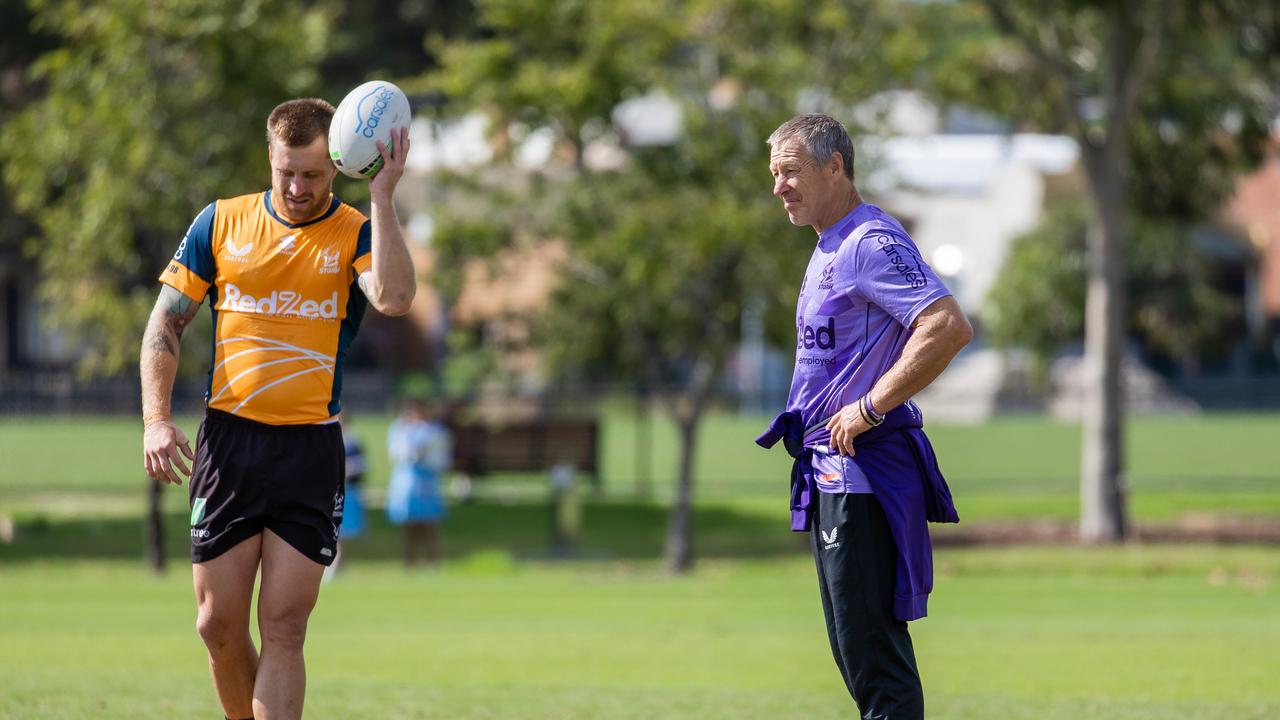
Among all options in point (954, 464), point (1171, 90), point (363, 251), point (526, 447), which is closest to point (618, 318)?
point (526, 447)

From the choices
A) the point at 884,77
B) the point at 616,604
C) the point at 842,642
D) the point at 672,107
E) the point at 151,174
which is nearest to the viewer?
the point at 842,642

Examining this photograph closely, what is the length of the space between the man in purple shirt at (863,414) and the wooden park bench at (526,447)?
1914 cm

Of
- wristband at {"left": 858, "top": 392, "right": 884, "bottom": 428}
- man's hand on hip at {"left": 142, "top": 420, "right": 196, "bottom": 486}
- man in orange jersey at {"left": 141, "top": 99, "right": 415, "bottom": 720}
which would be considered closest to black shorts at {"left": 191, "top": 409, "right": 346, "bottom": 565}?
man in orange jersey at {"left": 141, "top": 99, "right": 415, "bottom": 720}

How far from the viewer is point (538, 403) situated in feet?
98.9

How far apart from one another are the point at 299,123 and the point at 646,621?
8.82 metres

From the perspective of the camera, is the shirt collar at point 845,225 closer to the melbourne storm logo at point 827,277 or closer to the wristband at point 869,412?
the melbourne storm logo at point 827,277

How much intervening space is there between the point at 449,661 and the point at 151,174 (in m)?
9.44

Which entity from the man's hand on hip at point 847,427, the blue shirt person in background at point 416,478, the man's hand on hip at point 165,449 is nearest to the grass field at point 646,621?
the blue shirt person in background at point 416,478

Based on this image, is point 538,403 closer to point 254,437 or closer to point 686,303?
point 686,303

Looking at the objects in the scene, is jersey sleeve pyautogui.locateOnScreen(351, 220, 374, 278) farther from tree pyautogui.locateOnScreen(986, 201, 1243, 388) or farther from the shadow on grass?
tree pyautogui.locateOnScreen(986, 201, 1243, 388)

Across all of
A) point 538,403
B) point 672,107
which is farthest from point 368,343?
point 672,107

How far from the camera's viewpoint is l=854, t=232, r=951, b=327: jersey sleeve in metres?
5.31

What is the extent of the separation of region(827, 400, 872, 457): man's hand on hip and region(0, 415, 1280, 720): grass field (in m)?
3.10

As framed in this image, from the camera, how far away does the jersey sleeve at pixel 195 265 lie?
19.5 ft
